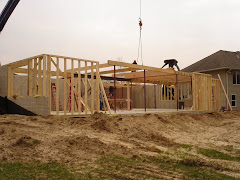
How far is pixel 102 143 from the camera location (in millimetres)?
6004

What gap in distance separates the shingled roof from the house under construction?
3212mm

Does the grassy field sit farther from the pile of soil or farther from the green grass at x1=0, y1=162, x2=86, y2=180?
the pile of soil

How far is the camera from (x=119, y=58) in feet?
148

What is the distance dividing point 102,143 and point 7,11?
9288mm

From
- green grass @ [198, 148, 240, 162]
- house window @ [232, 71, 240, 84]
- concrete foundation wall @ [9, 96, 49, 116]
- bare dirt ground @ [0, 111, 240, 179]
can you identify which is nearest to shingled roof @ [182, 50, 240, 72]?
house window @ [232, 71, 240, 84]

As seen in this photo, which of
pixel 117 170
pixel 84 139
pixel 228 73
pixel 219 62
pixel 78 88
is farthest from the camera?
pixel 219 62

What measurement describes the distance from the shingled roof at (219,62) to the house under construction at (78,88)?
3.21 meters

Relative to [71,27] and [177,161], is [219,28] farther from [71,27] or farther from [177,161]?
[177,161]

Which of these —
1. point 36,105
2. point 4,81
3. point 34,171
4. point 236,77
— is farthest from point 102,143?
point 236,77

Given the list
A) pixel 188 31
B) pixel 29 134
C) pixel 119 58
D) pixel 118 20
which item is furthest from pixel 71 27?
pixel 119 58

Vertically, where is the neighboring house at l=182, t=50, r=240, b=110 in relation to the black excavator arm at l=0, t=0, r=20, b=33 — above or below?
below

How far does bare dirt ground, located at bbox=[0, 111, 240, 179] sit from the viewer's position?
4707mm

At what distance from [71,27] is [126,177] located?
13.1 meters

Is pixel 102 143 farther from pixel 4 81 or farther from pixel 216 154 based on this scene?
pixel 4 81
